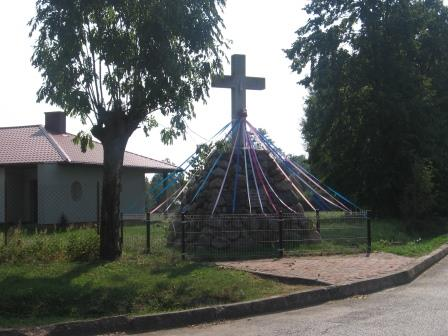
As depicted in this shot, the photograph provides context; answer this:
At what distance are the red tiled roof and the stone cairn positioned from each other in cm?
1109

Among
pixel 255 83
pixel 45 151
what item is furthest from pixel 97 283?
pixel 45 151

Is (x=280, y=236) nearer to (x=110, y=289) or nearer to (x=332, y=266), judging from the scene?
(x=332, y=266)

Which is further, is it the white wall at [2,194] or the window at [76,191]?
the window at [76,191]

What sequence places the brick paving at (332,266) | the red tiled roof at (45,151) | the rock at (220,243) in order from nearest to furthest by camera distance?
the brick paving at (332,266)
the rock at (220,243)
the red tiled roof at (45,151)

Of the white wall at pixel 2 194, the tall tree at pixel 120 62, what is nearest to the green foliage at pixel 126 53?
the tall tree at pixel 120 62

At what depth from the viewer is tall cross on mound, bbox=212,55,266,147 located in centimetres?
1752

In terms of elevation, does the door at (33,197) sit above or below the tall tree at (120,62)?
below

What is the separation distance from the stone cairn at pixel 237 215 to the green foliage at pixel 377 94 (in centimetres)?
1141

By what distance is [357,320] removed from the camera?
840 centimetres

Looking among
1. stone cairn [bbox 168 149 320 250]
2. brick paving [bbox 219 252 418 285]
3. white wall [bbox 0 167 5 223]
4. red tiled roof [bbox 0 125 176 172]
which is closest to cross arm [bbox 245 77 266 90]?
stone cairn [bbox 168 149 320 250]

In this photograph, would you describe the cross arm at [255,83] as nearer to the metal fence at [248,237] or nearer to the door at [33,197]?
the metal fence at [248,237]

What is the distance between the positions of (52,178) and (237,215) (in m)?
13.7

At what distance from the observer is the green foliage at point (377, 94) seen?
28.1 m

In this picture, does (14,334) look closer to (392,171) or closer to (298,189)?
(298,189)
